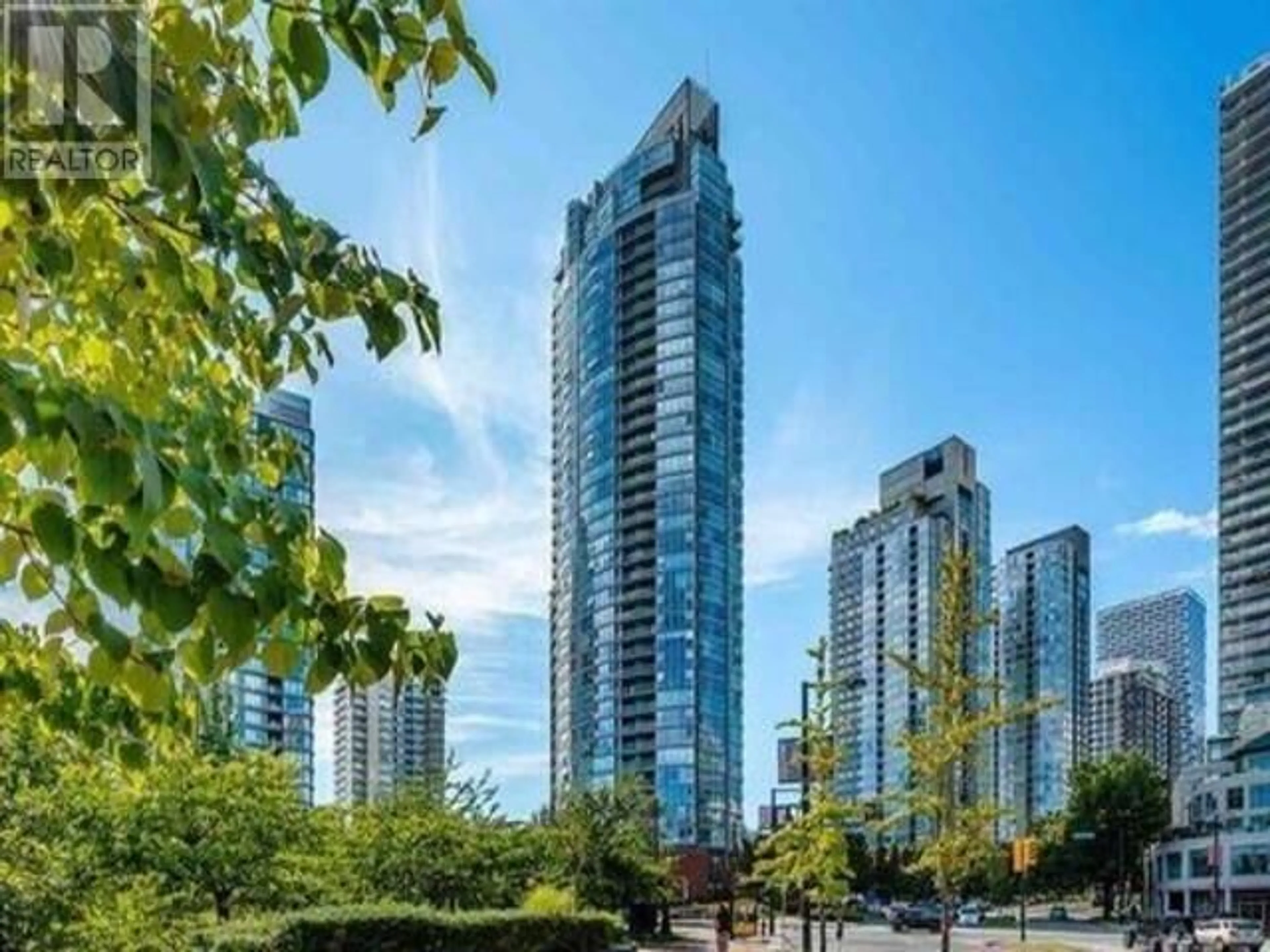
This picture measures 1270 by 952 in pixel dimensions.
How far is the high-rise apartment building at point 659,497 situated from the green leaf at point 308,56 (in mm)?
114534

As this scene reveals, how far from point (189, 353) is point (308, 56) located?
39.3 inches

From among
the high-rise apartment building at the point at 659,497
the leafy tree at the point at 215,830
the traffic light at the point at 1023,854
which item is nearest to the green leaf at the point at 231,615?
the leafy tree at the point at 215,830

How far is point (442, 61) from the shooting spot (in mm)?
2307

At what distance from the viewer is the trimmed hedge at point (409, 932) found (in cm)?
1889

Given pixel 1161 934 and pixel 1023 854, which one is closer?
pixel 1023 854

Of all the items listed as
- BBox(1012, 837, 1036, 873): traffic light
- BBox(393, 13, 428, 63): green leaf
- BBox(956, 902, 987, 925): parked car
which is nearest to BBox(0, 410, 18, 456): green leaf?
BBox(393, 13, 428, 63): green leaf

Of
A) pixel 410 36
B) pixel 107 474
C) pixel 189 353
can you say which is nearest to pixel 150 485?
pixel 107 474

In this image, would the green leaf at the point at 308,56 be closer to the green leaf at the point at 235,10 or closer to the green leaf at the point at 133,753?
the green leaf at the point at 235,10

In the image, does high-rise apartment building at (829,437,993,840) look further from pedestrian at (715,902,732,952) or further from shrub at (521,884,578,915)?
shrub at (521,884,578,915)

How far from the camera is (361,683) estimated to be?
230 cm

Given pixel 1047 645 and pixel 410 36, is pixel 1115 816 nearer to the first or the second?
pixel 1047 645

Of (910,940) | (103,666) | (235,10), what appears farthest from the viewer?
(910,940)

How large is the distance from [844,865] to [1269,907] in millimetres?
67409

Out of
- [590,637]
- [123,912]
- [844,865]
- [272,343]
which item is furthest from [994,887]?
[272,343]
